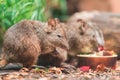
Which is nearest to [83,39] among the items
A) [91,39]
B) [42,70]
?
[91,39]

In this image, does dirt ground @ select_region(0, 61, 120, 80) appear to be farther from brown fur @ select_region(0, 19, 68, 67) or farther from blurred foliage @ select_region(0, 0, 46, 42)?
blurred foliage @ select_region(0, 0, 46, 42)

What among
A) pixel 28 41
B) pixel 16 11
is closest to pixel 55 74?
pixel 28 41

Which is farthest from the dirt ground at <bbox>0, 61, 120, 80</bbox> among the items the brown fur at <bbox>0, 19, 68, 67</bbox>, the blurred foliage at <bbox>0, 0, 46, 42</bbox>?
the blurred foliage at <bbox>0, 0, 46, 42</bbox>

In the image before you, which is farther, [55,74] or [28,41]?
[28,41]

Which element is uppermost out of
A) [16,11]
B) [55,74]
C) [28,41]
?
[16,11]

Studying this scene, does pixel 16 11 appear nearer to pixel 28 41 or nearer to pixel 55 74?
pixel 28 41

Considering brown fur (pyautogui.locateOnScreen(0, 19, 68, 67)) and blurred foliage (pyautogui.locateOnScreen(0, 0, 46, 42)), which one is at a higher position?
blurred foliage (pyautogui.locateOnScreen(0, 0, 46, 42))

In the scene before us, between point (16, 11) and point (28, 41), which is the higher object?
point (16, 11)

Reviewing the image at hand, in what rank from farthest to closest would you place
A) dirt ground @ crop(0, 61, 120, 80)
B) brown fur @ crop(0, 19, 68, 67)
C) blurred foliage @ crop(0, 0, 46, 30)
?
blurred foliage @ crop(0, 0, 46, 30) → brown fur @ crop(0, 19, 68, 67) → dirt ground @ crop(0, 61, 120, 80)

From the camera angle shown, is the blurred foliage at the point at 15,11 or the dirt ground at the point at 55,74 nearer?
the dirt ground at the point at 55,74

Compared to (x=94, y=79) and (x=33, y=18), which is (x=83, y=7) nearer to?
(x=33, y=18)

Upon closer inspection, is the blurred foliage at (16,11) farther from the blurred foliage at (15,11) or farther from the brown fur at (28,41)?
the brown fur at (28,41)

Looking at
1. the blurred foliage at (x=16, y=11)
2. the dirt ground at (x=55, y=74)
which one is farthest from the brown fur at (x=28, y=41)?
the blurred foliage at (x=16, y=11)
